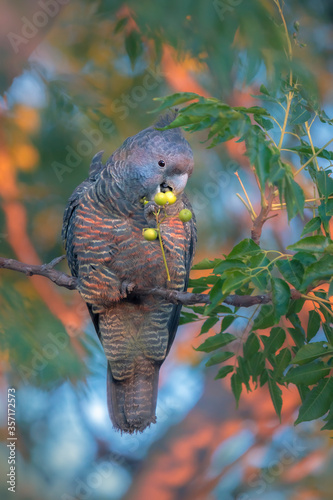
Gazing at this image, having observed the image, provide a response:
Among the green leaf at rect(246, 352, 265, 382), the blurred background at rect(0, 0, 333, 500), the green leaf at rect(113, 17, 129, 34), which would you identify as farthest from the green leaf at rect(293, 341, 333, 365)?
the green leaf at rect(113, 17, 129, 34)

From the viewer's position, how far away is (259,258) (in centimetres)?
113

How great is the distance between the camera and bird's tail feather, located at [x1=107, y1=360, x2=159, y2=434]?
2.00 meters

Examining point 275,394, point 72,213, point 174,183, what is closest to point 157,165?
point 174,183

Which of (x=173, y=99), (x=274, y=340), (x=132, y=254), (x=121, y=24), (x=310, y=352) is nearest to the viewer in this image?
(x=173, y=99)

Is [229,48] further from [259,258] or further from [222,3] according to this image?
[259,258]

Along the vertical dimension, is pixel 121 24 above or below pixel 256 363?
above

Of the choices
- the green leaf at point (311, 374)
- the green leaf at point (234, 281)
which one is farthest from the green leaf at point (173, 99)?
the green leaf at point (311, 374)

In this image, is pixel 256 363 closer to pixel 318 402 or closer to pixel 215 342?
pixel 215 342

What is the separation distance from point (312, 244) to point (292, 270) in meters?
0.07

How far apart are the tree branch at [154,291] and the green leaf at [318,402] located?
267 mm

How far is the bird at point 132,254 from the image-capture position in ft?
5.30

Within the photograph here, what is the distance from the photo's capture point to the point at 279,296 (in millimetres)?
1096

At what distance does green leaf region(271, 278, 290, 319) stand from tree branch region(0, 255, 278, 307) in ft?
0.30

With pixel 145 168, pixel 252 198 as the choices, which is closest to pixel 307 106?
pixel 145 168
